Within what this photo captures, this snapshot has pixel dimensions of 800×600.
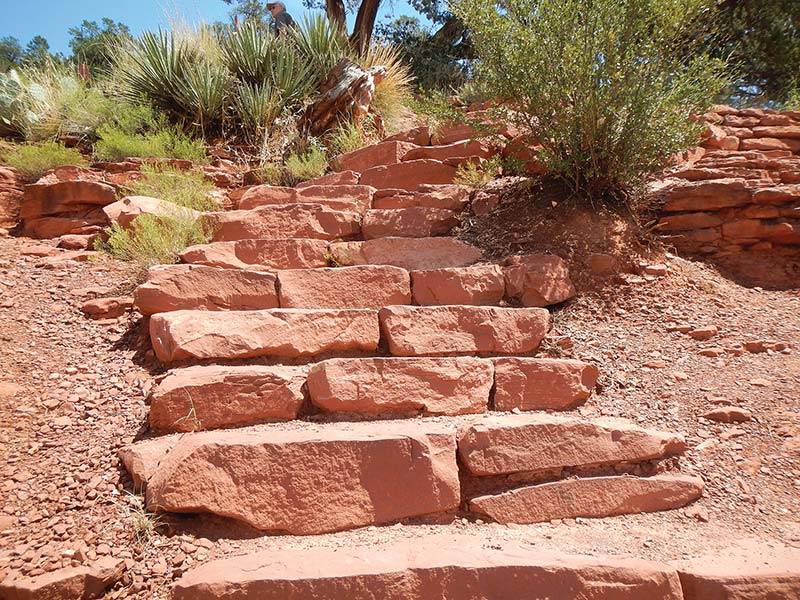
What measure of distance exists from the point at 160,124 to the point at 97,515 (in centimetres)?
540

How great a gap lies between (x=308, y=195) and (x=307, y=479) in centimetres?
304

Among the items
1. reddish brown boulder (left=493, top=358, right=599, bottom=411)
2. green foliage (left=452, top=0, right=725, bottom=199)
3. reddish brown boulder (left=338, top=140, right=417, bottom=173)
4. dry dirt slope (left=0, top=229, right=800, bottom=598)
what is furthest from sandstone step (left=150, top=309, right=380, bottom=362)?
reddish brown boulder (left=338, top=140, right=417, bottom=173)

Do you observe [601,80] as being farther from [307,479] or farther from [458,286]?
[307,479]

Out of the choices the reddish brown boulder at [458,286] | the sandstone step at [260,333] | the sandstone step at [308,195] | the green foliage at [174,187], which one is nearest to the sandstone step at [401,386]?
the sandstone step at [260,333]

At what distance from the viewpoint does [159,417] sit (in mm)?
2246

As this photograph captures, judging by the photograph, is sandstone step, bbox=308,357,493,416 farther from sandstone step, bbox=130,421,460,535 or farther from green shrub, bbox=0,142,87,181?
green shrub, bbox=0,142,87,181

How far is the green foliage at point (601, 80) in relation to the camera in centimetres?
339

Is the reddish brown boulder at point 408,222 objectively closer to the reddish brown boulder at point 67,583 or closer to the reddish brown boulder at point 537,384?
the reddish brown boulder at point 537,384

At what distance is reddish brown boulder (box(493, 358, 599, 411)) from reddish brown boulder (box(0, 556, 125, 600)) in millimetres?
1758

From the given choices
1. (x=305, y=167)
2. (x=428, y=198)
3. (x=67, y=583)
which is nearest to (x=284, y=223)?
(x=428, y=198)

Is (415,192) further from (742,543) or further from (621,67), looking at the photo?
(742,543)

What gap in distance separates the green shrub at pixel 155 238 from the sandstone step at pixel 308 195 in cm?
75

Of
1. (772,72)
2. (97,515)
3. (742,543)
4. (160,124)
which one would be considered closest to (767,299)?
(742,543)

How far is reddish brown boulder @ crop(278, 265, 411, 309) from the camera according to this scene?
304 centimetres
